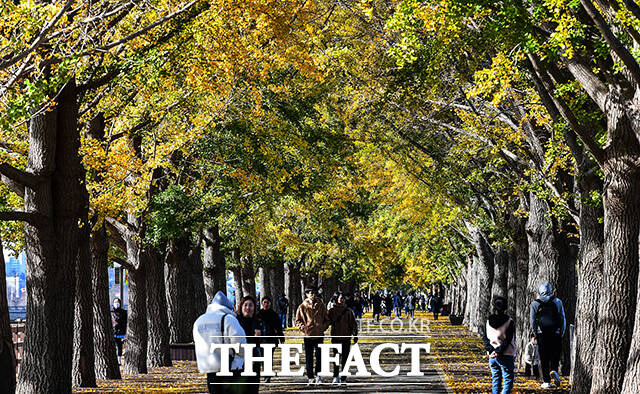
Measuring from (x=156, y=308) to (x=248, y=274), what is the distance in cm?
1984

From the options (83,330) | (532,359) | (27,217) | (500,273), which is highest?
(27,217)

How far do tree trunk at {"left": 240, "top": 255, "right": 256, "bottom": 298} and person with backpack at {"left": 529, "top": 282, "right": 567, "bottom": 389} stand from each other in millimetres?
26195

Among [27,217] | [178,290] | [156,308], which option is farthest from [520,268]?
[27,217]

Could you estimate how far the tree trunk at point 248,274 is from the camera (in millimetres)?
42312

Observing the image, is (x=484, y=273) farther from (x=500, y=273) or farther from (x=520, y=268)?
(x=520, y=268)

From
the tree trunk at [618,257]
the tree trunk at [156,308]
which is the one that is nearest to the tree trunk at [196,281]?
the tree trunk at [156,308]

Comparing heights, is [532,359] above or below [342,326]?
below

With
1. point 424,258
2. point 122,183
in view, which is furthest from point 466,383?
point 424,258

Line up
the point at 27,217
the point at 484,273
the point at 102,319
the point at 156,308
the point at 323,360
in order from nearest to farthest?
the point at 27,217
the point at 323,360
the point at 102,319
the point at 156,308
the point at 484,273

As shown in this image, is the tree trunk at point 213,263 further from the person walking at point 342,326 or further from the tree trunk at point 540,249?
the tree trunk at point 540,249

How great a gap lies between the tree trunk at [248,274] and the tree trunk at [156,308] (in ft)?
59.2

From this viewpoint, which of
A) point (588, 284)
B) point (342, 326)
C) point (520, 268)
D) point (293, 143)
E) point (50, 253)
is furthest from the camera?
point (520, 268)

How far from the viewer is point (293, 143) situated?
2172 centimetres

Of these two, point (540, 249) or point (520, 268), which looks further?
point (520, 268)
